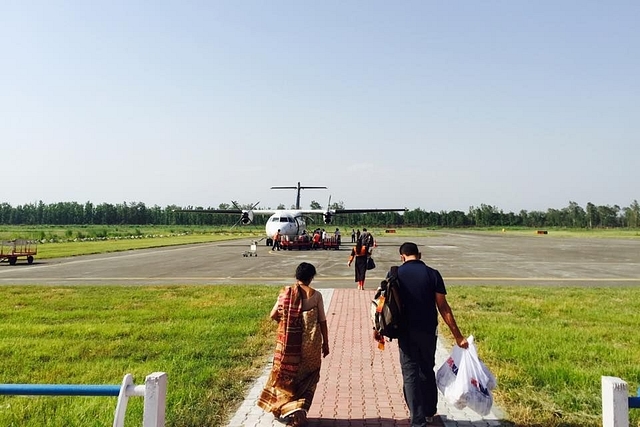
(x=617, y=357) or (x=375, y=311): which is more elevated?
(x=375, y=311)

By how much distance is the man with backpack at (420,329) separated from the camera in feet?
14.7

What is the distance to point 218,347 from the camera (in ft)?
25.2

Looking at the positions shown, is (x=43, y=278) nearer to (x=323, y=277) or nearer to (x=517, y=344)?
(x=323, y=277)

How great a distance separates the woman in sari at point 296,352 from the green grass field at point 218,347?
29.9 inches

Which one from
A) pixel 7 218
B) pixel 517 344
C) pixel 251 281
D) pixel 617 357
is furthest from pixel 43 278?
pixel 7 218

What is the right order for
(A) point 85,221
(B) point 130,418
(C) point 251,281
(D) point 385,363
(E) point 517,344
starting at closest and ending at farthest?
(B) point 130,418 → (D) point 385,363 → (E) point 517,344 → (C) point 251,281 → (A) point 85,221

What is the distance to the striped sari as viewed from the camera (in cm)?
452

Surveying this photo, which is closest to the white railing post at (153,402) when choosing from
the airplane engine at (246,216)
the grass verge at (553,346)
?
the grass verge at (553,346)

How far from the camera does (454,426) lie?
15.1 feet

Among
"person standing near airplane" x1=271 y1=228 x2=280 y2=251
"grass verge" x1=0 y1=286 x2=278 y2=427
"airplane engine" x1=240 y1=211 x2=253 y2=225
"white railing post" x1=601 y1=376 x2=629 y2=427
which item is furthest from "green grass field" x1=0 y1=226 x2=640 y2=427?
"airplane engine" x1=240 y1=211 x2=253 y2=225

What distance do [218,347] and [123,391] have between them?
16.5 ft

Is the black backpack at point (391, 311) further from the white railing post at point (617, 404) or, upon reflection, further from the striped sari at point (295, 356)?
the white railing post at point (617, 404)

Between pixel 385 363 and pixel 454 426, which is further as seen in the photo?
pixel 385 363

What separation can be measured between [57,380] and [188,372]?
165 cm
